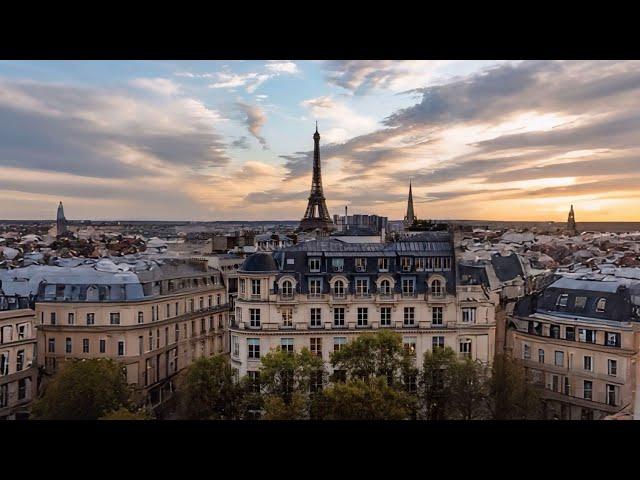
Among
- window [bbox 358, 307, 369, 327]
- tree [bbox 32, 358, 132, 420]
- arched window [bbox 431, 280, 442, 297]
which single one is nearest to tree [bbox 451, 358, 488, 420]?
arched window [bbox 431, 280, 442, 297]

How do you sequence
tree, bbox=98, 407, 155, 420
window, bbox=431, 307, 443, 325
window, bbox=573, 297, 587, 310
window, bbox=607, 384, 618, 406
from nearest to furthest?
tree, bbox=98, 407, 155, 420 < window, bbox=607, 384, 618, 406 < window, bbox=573, 297, 587, 310 < window, bbox=431, 307, 443, 325

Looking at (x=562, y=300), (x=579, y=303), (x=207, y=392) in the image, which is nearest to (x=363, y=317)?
(x=207, y=392)

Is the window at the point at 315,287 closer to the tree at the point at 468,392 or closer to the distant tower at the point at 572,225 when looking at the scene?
the tree at the point at 468,392

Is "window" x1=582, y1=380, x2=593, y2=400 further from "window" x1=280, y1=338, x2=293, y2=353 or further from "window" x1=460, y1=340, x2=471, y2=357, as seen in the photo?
"window" x1=280, y1=338, x2=293, y2=353

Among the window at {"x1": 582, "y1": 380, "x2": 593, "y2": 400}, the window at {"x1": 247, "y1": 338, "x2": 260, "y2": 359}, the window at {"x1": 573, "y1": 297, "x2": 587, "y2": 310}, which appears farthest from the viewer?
the window at {"x1": 247, "y1": 338, "x2": 260, "y2": 359}

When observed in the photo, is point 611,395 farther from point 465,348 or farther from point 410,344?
point 410,344

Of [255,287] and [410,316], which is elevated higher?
[255,287]
